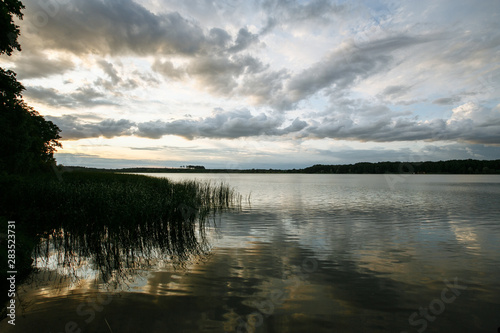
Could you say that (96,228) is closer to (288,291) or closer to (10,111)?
(288,291)

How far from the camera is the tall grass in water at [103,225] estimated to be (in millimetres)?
9281

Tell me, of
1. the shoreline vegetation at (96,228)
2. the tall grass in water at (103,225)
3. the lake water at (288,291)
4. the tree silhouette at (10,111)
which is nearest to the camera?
the lake water at (288,291)

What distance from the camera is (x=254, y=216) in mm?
19344

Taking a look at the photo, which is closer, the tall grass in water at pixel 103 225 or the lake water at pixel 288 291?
the lake water at pixel 288 291

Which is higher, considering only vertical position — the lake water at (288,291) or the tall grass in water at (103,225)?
the tall grass in water at (103,225)

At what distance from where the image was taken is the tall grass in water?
9281 millimetres

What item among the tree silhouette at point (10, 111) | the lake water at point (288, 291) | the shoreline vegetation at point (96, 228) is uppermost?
the tree silhouette at point (10, 111)

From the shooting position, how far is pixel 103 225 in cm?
1047

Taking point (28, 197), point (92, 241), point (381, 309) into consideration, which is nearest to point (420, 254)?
point (381, 309)

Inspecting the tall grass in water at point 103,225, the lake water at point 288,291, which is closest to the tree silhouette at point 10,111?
the tall grass in water at point 103,225

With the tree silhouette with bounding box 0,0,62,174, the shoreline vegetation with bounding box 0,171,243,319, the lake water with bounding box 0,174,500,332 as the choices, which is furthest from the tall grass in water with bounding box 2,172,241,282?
the tree silhouette with bounding box 0,0,62,174

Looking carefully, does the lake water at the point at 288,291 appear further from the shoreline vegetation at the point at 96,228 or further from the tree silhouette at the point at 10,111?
the tree silhouette at the point at 10,111

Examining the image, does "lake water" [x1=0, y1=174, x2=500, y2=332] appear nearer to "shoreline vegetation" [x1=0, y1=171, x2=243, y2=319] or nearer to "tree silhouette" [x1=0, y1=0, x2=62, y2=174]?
"shoreline vegetation" [x1=0, y1=171, x2=243, y2=319]

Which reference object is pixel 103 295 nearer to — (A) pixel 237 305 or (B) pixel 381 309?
(A) pixel 237 305
